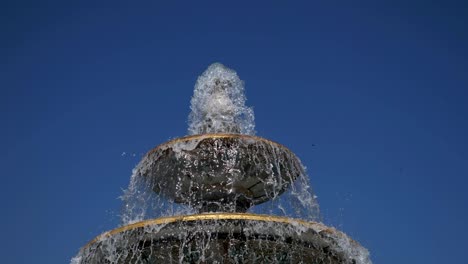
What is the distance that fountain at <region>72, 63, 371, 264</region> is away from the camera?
31.8 ft

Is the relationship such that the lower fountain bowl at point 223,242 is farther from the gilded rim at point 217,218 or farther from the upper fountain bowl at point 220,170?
the upper fountain bowl at point 220,170

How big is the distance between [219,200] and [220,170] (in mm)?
615

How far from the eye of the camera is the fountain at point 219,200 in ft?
31.8

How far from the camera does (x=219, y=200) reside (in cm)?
1212

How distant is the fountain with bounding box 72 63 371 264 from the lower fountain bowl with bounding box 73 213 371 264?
1 cm

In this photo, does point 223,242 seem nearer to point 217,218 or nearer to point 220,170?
point 217,218

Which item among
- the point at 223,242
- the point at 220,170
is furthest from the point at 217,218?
the point at 220,170

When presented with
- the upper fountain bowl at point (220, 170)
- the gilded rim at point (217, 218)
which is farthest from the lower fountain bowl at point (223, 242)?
the upper fountain bowl at point (220, 170)

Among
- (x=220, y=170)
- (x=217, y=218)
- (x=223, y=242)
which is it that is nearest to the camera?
(x=217, y=218)

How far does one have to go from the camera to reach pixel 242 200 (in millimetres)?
12352

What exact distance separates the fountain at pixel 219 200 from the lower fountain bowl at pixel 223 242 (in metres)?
0.01

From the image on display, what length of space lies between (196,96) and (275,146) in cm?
293

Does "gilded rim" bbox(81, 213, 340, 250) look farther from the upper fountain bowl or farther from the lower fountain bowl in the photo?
the upper fountain bowl

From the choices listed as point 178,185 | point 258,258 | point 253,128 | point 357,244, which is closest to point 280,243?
point 258,258
